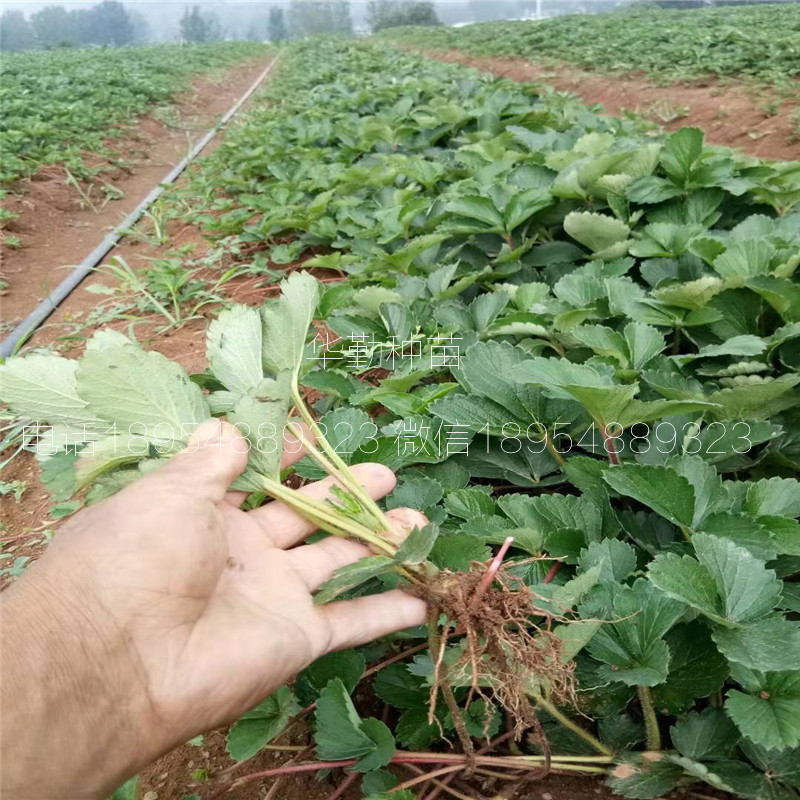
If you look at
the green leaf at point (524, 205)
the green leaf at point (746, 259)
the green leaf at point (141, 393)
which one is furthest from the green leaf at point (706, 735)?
the green leaf at point (524, 205)

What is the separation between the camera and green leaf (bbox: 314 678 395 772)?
35.0 inches

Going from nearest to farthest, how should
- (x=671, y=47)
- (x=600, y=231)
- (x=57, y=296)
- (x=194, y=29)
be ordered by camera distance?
(x=600, y=231)
(x=57, y=296)
(x=671, y=47)
(x=194, y=29)

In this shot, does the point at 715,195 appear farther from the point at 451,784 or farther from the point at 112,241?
the point at 112,241

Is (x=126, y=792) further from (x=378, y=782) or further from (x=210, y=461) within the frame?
(x=210, y=461)

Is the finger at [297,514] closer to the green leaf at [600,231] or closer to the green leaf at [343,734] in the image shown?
the green leaf at [343,734]

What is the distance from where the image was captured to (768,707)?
2.57 feet

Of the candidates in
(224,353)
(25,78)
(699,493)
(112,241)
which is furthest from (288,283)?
(25,78)

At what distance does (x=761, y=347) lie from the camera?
1.17 metres

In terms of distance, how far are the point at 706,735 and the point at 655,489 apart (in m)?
0.32

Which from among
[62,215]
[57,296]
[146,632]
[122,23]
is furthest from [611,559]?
[122,23]

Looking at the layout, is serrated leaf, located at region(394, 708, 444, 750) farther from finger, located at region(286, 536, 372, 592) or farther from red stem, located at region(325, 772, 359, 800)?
finger, located at region(286, 536, 372, 592)

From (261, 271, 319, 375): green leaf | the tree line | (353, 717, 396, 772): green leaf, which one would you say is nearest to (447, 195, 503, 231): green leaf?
(261, 271, 319, 375): green leaf

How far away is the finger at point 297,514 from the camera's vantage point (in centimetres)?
107

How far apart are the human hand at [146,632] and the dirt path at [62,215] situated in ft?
9.72
